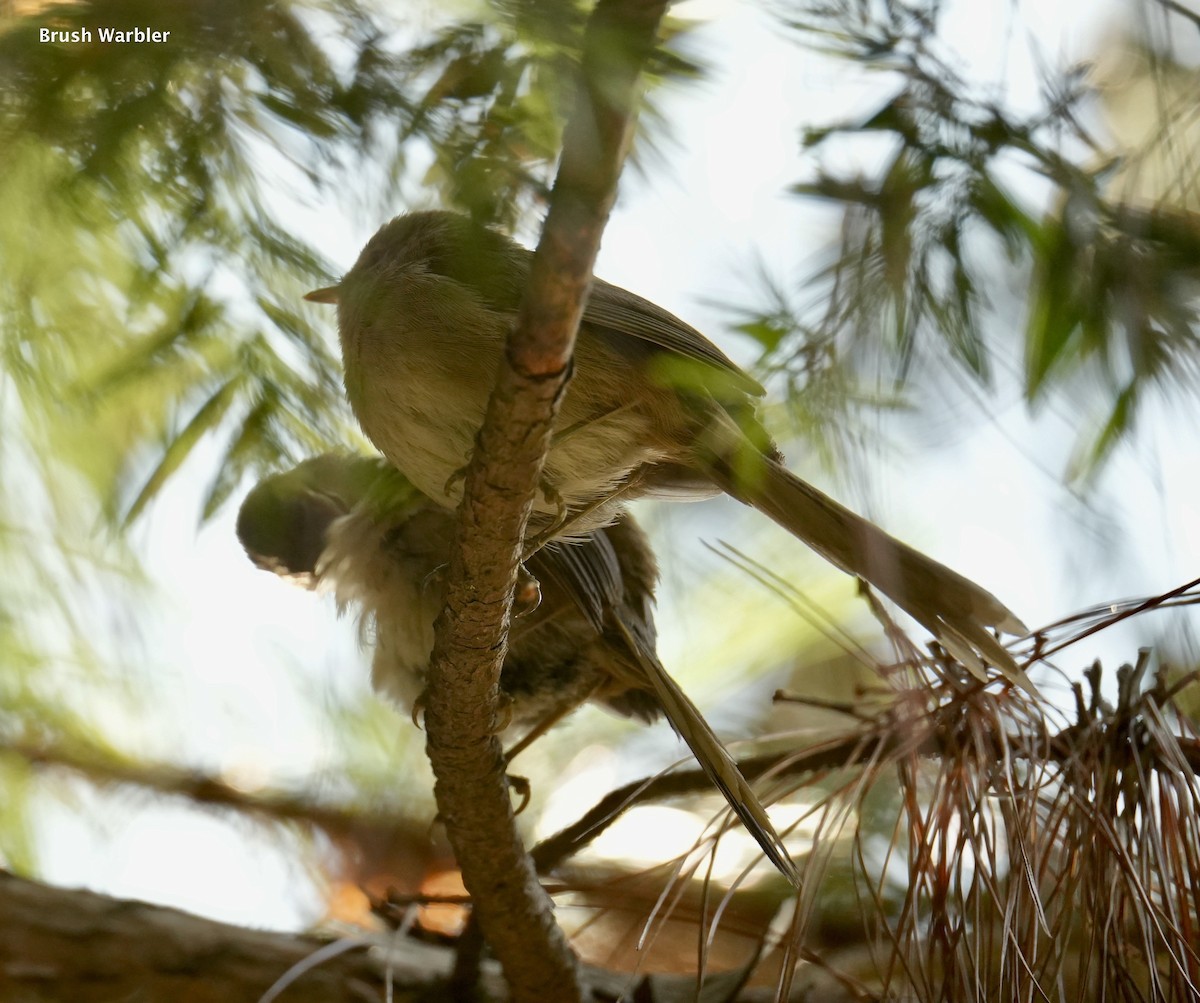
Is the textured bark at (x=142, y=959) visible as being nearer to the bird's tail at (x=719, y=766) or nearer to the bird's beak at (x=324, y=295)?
the bird's tail at (x=719, y=766)

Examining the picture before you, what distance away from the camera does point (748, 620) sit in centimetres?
298

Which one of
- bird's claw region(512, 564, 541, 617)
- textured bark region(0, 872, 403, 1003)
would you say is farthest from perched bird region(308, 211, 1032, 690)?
textured bark region(0, 872, 403, 1003)

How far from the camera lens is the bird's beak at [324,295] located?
6.00 feet

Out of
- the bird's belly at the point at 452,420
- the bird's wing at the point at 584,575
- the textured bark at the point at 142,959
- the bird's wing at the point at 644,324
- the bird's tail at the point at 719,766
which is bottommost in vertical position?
the textured bark at the point at 142,959

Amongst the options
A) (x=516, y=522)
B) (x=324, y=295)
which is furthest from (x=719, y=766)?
(x=324, y=295)

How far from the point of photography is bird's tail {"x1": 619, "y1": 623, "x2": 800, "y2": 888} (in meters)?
1.90

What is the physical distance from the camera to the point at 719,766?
6.61 feet

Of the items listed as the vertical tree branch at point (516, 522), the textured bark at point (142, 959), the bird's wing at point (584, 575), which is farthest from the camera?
the bird's wing at point (584, 575)

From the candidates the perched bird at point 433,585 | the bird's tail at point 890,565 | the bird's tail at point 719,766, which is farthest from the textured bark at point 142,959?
the bird's tail at point 890,565

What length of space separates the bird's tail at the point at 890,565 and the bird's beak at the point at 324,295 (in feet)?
2.30

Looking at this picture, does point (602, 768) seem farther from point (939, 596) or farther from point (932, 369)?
point (932, 369)

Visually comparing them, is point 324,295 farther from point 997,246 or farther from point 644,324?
point 997,246

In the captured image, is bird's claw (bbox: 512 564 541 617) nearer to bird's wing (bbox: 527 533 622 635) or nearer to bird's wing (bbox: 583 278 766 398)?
bird's wing (bbox: 527 533 622 635)

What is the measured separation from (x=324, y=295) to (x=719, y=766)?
3.52ft
